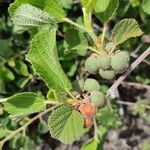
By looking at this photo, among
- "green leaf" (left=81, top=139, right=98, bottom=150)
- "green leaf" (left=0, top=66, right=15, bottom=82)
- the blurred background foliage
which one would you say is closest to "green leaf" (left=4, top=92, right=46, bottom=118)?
"green leaf" (left=81, top=139, right=98, bottom=150)

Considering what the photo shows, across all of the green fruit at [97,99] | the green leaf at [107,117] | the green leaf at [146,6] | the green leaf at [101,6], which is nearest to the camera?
the green fruit at [97,99]

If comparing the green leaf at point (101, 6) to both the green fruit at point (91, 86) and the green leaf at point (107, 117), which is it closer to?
the green fruit at point (91, 86)

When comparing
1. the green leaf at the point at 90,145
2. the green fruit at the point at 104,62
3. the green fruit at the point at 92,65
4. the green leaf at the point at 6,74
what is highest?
the green fruit at the point at 104,62

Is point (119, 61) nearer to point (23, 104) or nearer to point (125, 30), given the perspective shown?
point (125, 30)

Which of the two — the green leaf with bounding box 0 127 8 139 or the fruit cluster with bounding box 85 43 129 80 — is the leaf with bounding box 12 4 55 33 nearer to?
the fruit cluster with bounding box 85 43 129 80

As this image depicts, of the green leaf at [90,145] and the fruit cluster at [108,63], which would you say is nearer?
the fruit cluster at [108,63]

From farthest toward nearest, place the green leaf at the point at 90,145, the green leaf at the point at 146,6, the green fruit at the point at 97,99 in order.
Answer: the green leaf at the point at 146,6, the green leaf at the point at 90,145, the green fruit at the point at 97,99

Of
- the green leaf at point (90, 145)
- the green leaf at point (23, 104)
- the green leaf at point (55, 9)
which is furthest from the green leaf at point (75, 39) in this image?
the green leaf at point (90, 145)

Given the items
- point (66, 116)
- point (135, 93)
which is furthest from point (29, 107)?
point (135, 93)
